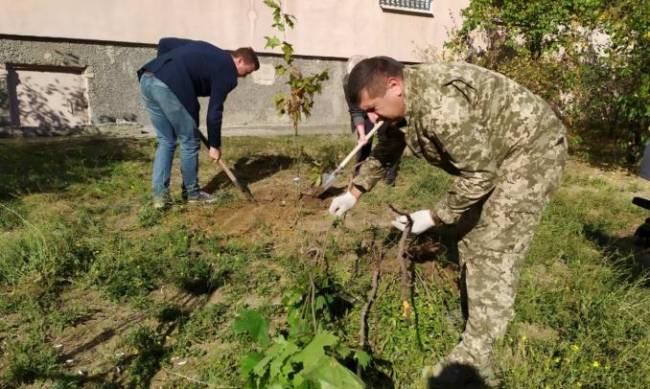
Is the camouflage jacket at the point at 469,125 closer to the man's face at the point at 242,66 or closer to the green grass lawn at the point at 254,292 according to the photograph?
the green grass lawn at the point at 254,292

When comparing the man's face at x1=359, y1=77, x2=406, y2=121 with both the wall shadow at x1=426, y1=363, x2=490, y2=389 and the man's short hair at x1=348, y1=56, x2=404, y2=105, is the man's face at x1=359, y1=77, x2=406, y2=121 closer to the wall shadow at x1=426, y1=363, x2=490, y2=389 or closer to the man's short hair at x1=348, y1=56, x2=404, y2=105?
the man's short hair at x1=348, y1=56, x2=404, y2=105

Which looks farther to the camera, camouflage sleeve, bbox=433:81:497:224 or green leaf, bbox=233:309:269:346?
camouflage sleeve, bbox=433:81:497:224

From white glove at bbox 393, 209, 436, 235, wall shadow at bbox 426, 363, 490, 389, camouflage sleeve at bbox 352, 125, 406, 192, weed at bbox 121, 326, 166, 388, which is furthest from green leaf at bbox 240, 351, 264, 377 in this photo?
camouflage sleeve at bbox 352, 125, 406, 192

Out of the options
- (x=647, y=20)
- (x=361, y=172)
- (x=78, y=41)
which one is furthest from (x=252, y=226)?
(x=647, y=20)

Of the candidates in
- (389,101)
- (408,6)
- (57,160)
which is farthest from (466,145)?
(408,6)

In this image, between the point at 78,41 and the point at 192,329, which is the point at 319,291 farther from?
the point at 78,41

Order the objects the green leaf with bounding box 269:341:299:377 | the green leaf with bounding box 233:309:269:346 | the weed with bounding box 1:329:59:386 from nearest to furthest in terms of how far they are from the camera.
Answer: the green leaf with bounding box 269:341:299:377
the green leaf with bounding box 233:309:269:346
the weed with bounding box 1:329:59:386

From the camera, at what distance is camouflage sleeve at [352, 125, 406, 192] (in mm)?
2764

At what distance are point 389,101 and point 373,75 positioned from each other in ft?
0.46

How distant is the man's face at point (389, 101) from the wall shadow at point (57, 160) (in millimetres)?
3763

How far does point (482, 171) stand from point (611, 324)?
1.34 m

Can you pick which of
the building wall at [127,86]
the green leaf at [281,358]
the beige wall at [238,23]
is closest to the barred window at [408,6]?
the beige wall at [238,23]

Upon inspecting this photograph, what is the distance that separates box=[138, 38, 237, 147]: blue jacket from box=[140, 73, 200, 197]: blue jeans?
0.07m

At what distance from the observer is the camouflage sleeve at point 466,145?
2.05 m
